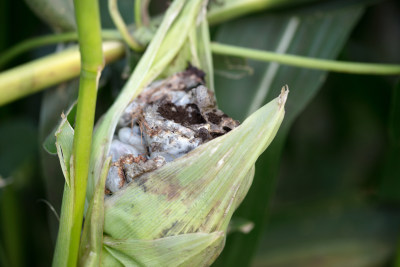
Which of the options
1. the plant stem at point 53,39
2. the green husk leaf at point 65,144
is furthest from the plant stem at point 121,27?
the green husk leaf at point 65,144

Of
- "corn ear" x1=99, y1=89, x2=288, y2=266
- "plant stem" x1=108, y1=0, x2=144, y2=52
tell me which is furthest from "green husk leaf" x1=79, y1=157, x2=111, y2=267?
"plant stem" x1=108, y1=0, x2=144, y2=52

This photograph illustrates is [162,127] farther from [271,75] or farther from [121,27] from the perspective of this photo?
[271,75]

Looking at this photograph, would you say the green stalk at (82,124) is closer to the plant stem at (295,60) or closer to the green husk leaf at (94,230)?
the green husk leaf at (94,230)

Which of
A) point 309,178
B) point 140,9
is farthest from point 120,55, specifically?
point 309,178

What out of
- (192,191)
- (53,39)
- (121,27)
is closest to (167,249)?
(192,191)

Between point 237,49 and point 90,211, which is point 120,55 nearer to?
point 237,49

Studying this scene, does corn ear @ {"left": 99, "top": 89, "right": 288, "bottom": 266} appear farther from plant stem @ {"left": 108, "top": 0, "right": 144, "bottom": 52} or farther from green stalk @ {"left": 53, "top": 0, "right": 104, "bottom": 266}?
plant stem @ {"left": 108, "top": 0, "right": 144, "bottom": 52}
